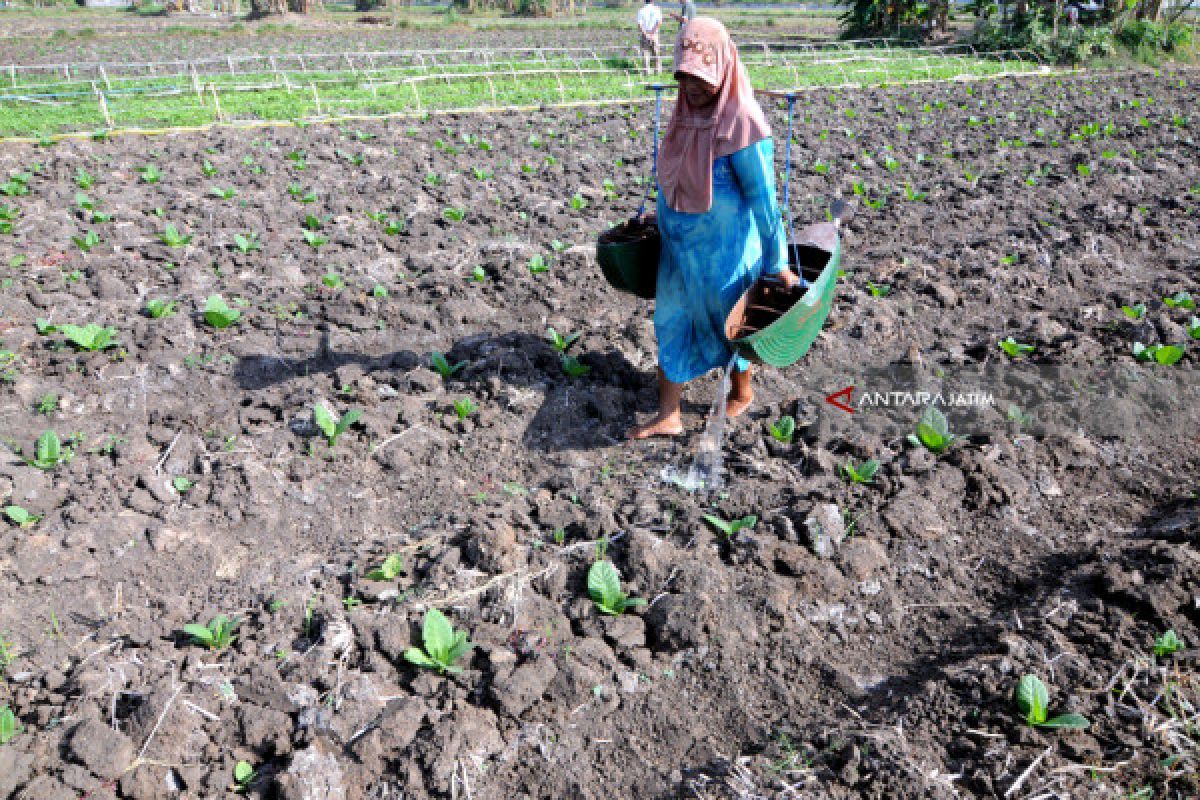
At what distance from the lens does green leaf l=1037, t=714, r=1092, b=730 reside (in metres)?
2.28

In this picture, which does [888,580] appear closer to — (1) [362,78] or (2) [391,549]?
(2) [391,549]

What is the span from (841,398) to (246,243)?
415 centimetres

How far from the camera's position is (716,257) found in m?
3.66

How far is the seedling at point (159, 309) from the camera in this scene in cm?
501

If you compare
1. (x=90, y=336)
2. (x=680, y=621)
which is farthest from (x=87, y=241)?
(x=680, y=621)

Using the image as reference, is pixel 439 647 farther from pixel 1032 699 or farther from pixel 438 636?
pixel 1032 699

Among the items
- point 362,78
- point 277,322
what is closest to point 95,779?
point 277,322

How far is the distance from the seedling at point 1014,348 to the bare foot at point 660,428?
1.80 metres

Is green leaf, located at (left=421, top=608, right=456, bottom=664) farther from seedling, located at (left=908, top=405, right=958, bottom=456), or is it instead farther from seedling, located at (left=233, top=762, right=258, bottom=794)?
seedling, located at (left=908, top=405, right=958, bottom=456)

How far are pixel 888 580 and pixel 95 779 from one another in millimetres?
2478

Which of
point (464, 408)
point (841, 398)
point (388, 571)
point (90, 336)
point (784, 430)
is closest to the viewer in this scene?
point (388, 571)

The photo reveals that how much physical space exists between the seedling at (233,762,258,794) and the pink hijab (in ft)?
8.09

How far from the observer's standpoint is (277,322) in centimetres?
514

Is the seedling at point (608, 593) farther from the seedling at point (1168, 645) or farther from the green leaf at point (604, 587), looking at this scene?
the seedling at point (1168, 645)
